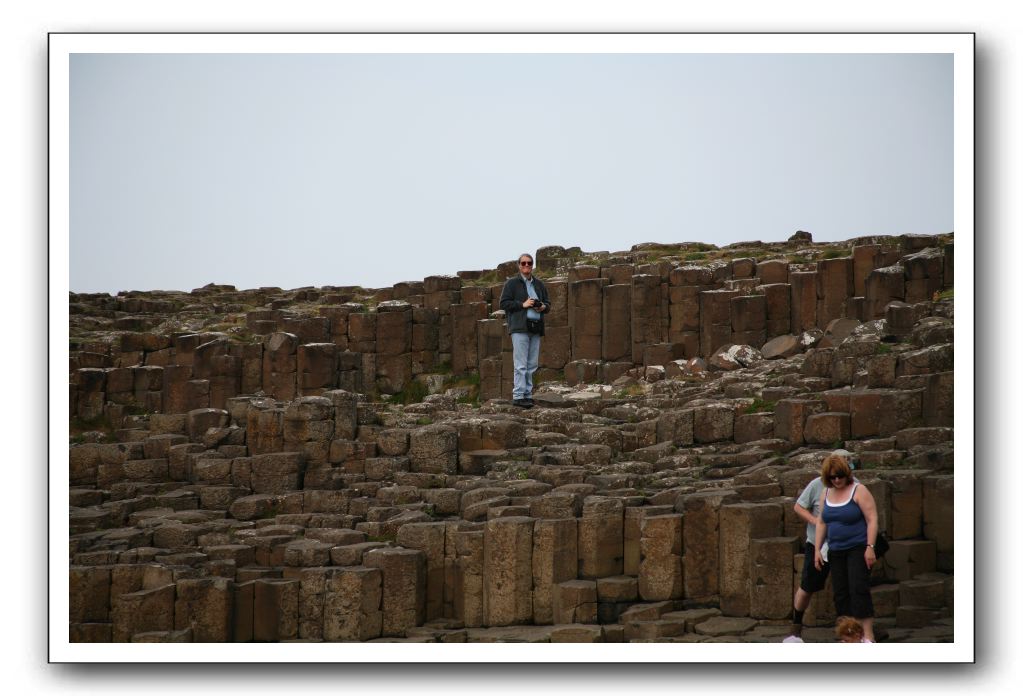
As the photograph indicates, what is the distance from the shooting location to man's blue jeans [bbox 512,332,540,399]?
19344mm

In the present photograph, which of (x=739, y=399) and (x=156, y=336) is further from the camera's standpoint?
(x=156, y=336)

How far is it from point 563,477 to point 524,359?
3230mm

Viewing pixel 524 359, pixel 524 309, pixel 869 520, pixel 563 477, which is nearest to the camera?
pixel 869 520

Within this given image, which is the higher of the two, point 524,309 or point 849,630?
point 524,309

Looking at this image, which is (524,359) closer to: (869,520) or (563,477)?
(563,477)

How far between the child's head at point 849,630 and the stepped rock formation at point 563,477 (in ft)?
1.68

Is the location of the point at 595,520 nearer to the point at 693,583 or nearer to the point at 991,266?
the point at 693,583

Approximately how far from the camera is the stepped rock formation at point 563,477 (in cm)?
1431

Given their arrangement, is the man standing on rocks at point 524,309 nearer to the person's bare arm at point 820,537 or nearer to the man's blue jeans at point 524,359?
the man's blue jeans at point 524,359

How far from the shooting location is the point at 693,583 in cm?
1461

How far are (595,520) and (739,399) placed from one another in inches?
166

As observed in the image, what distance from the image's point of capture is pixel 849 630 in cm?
1255

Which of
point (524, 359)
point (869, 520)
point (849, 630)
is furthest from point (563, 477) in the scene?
point (869, 520)
